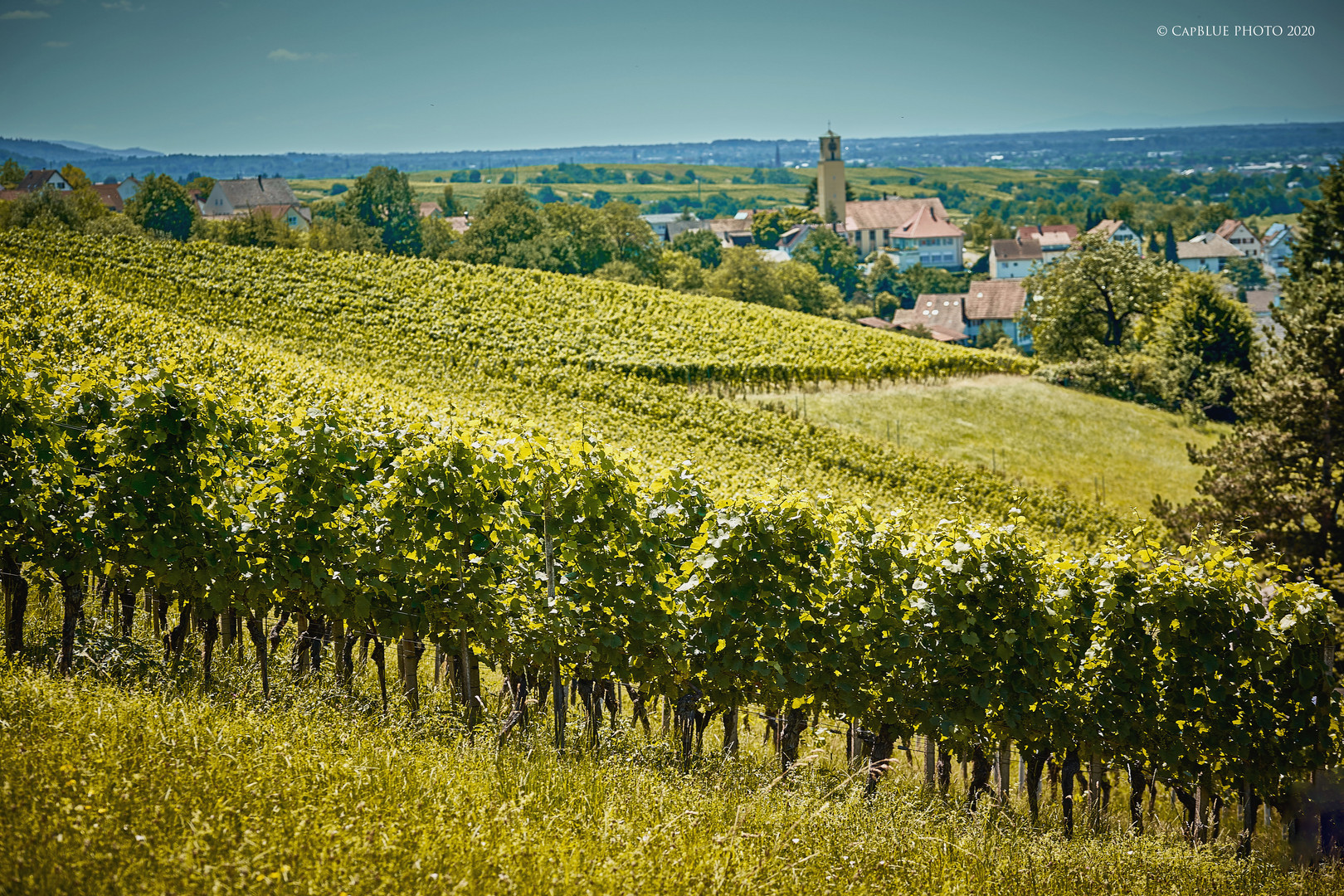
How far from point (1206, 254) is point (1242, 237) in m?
26.0

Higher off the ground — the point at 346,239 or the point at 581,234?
the point at 581,234

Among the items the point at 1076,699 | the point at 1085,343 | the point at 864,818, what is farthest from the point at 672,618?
the point at 1085,343

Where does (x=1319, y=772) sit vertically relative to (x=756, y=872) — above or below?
below

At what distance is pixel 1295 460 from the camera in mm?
21312

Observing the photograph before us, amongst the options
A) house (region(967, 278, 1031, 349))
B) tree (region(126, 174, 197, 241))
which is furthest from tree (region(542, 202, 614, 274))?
house (region(967, 278, 1031, 349))

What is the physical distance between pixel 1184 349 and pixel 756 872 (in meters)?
60.2

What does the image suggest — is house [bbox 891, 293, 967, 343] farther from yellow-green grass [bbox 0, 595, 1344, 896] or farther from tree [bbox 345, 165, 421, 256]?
yellow-green grass [bbox 0, 595, 1344, 896]

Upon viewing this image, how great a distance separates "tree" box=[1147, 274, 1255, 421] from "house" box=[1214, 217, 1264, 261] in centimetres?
15809

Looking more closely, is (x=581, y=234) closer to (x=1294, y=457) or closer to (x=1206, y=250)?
(x=1294, y=457)

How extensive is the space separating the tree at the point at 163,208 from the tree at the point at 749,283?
45.5m

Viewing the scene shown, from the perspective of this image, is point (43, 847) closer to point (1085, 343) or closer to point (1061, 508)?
point (1061, 508)

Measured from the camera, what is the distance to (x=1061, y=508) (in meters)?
30.5

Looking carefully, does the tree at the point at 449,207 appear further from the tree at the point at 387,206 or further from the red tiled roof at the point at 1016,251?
the red tiled roof at the point at 1016,251

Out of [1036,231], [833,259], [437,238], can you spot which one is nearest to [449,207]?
[833,259]
